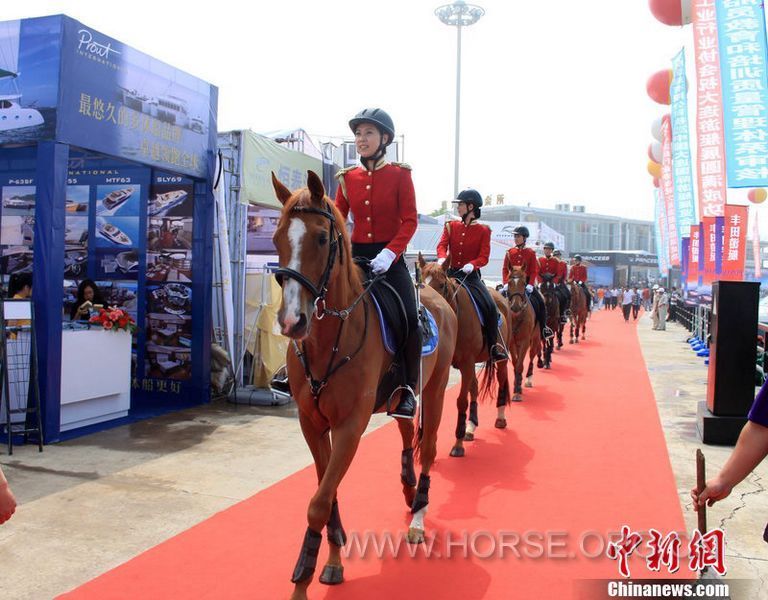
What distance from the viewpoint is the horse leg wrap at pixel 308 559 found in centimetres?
318

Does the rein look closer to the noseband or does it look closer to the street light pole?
the noseband

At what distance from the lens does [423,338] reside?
14.5 ft

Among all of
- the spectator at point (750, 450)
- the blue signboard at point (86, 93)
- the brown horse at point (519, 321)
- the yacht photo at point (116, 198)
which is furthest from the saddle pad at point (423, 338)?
the yacht photo at point (116, 198)

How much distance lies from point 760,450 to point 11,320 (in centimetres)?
648

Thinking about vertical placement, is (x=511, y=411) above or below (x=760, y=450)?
below

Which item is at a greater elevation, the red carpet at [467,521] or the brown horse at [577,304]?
the brown horse at [577,304]

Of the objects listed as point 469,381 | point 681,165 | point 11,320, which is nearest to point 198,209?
point 11,320

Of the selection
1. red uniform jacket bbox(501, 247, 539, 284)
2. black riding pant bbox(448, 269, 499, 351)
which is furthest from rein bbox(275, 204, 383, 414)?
red uniform jacket bbox(501, 247, 539, 284)

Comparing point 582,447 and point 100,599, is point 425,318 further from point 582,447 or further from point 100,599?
point 582,447

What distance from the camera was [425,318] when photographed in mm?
4602

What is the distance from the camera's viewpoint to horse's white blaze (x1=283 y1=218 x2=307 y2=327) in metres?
2.85

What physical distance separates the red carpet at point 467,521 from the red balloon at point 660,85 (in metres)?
13.3

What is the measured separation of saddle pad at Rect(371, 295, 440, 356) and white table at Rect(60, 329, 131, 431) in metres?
4.19

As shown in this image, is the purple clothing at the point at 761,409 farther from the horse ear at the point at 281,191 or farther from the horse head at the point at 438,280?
the horse head at the point at 438,280
